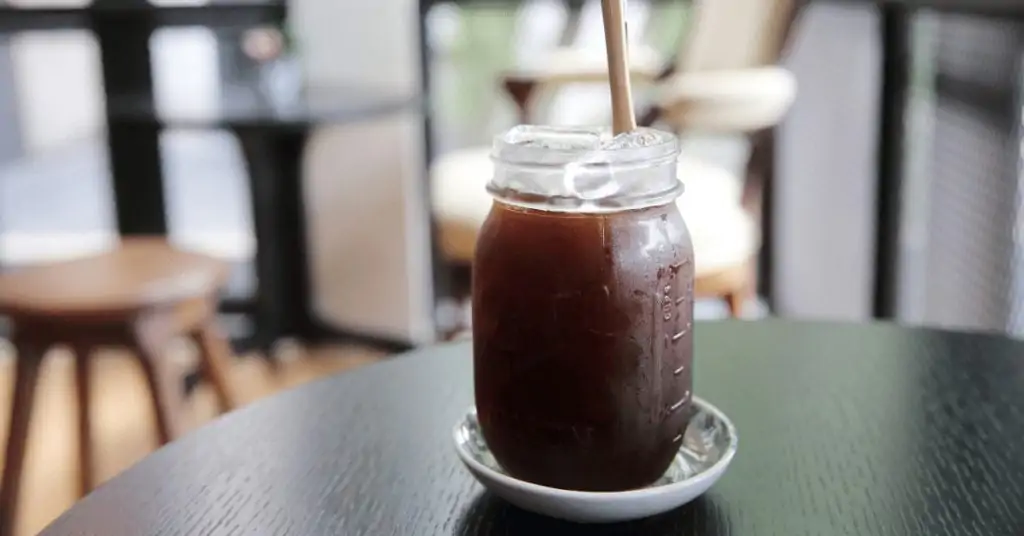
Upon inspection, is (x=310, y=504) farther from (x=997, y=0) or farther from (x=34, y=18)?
(x=34, y=18)

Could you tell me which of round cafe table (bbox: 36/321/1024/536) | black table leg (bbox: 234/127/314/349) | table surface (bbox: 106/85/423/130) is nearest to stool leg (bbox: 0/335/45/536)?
table surface (bbox: 106/85/423/130)

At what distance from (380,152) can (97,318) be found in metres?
1.14

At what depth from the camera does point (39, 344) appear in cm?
166

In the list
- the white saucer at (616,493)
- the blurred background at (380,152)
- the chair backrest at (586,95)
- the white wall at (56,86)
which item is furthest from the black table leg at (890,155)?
the white wall at (56,86)

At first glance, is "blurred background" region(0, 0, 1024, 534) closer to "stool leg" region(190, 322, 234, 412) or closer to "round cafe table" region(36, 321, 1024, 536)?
"stool leg" region(190, 322, 234, 412)

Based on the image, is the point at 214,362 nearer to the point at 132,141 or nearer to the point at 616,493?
the point at 132,141

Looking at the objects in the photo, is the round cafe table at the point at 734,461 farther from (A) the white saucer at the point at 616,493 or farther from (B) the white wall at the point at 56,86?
(B) the white wall at the point at 56,86

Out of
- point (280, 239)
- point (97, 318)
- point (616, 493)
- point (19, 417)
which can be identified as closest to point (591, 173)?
point (616, 493)

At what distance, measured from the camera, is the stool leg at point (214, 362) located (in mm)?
1828

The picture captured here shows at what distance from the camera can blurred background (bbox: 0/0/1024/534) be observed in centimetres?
205

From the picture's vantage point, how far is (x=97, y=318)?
164 centimetres

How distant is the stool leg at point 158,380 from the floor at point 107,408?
0.06m

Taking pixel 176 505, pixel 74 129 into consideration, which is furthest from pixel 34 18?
pixel 176 505

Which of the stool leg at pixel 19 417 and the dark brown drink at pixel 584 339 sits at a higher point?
the dark brown drink at pixel 584 339
